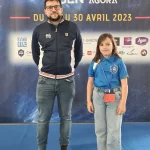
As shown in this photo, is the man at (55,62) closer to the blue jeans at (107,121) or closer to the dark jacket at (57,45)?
the dark jacket at (57,45)

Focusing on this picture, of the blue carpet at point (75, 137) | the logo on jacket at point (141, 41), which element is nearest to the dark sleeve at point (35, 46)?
the blue carpet at point (75, 137)

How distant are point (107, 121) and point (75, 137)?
3.47 feet

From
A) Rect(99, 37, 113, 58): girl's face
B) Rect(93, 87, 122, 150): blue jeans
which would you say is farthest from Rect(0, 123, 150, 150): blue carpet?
Rect(99, 37, 113, 58): girl's face

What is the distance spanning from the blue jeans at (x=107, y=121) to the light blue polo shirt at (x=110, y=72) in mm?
75

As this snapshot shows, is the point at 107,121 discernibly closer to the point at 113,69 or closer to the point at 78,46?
the point at 113,69

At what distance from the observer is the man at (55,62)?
2432mm

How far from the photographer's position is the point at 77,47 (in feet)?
8.66

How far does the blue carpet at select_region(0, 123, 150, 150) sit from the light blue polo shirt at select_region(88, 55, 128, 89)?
95cm

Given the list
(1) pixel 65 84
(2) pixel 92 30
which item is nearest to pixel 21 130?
(1) pixel 65 84

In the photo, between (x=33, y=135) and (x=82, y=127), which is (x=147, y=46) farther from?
(x=33, y=135)

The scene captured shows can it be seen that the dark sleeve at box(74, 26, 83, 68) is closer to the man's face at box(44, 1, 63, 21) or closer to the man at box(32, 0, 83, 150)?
the man at box(32, 0, 83, 150)

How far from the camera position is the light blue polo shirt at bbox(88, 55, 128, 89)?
2.28 meters

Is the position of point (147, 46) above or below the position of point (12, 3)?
below

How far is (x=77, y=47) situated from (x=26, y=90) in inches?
53.0
